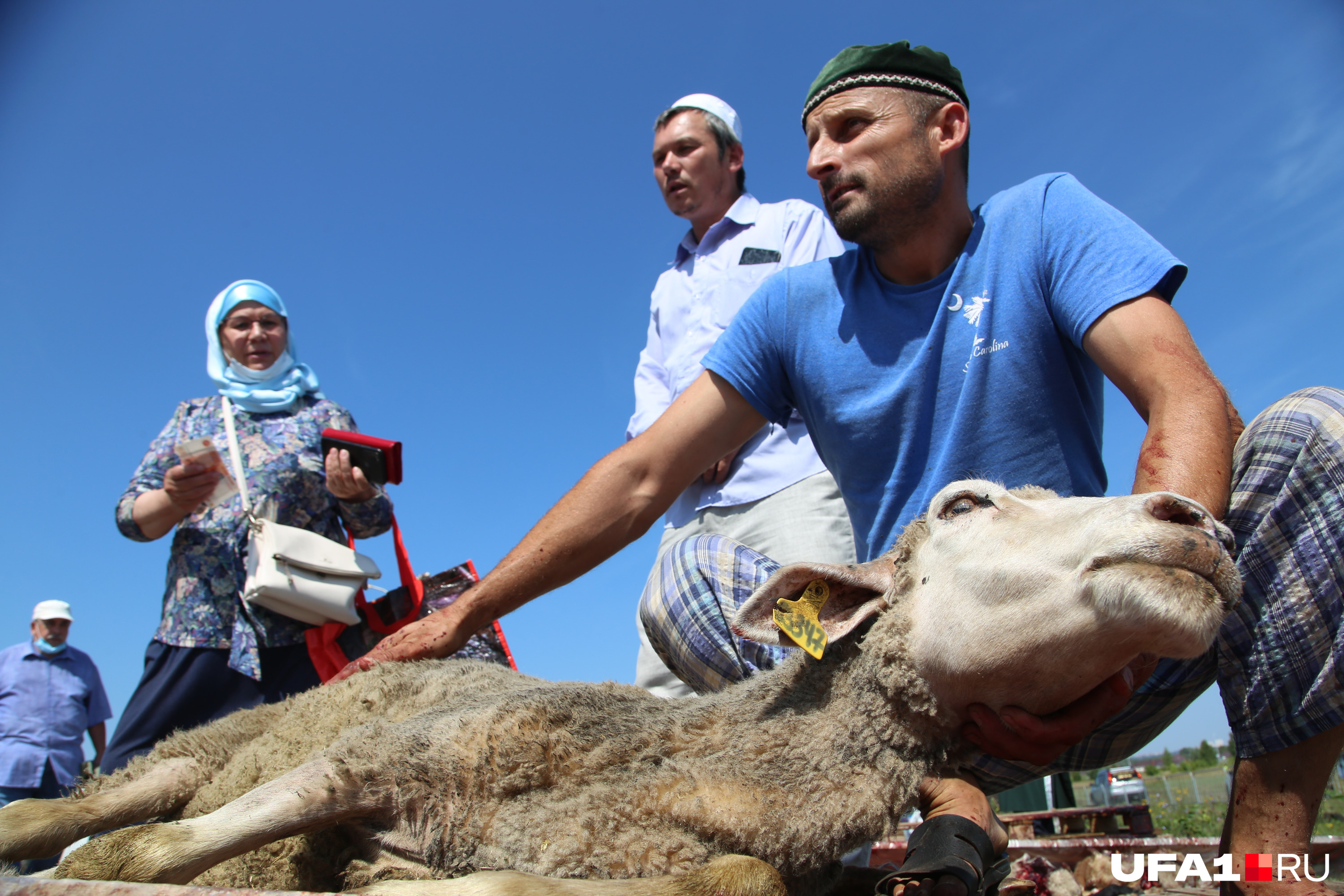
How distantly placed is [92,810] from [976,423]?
3.14 meters

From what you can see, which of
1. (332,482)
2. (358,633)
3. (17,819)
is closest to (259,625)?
(358,633)

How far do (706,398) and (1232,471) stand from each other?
1743 millimetres

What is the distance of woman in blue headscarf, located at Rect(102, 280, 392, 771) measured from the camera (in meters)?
3.86

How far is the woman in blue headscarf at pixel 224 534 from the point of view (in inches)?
152

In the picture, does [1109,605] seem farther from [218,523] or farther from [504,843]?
[218,523]

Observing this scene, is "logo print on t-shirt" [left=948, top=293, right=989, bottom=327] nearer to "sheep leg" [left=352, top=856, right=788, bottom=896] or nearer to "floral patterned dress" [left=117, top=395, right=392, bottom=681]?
"sheep leg" [left=352, top=856, right=788, bottom=896]

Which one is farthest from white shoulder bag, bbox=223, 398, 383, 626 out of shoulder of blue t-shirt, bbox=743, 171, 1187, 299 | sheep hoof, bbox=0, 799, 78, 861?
shoulder of blue t-shirt, bbox=743, 171, 1187, 299

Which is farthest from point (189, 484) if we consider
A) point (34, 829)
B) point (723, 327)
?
point (723, 327)

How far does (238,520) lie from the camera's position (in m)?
4.12

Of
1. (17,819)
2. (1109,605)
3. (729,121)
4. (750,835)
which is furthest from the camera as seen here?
(729,121)

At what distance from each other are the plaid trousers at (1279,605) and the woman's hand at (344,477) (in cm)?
290

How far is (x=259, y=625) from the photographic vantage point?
3.94 meters

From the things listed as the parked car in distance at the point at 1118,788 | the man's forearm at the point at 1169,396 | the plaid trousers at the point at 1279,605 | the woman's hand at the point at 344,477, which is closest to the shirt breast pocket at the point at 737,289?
the woman's hand at the point at 344,477

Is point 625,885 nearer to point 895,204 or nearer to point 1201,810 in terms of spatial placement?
point 895,204
